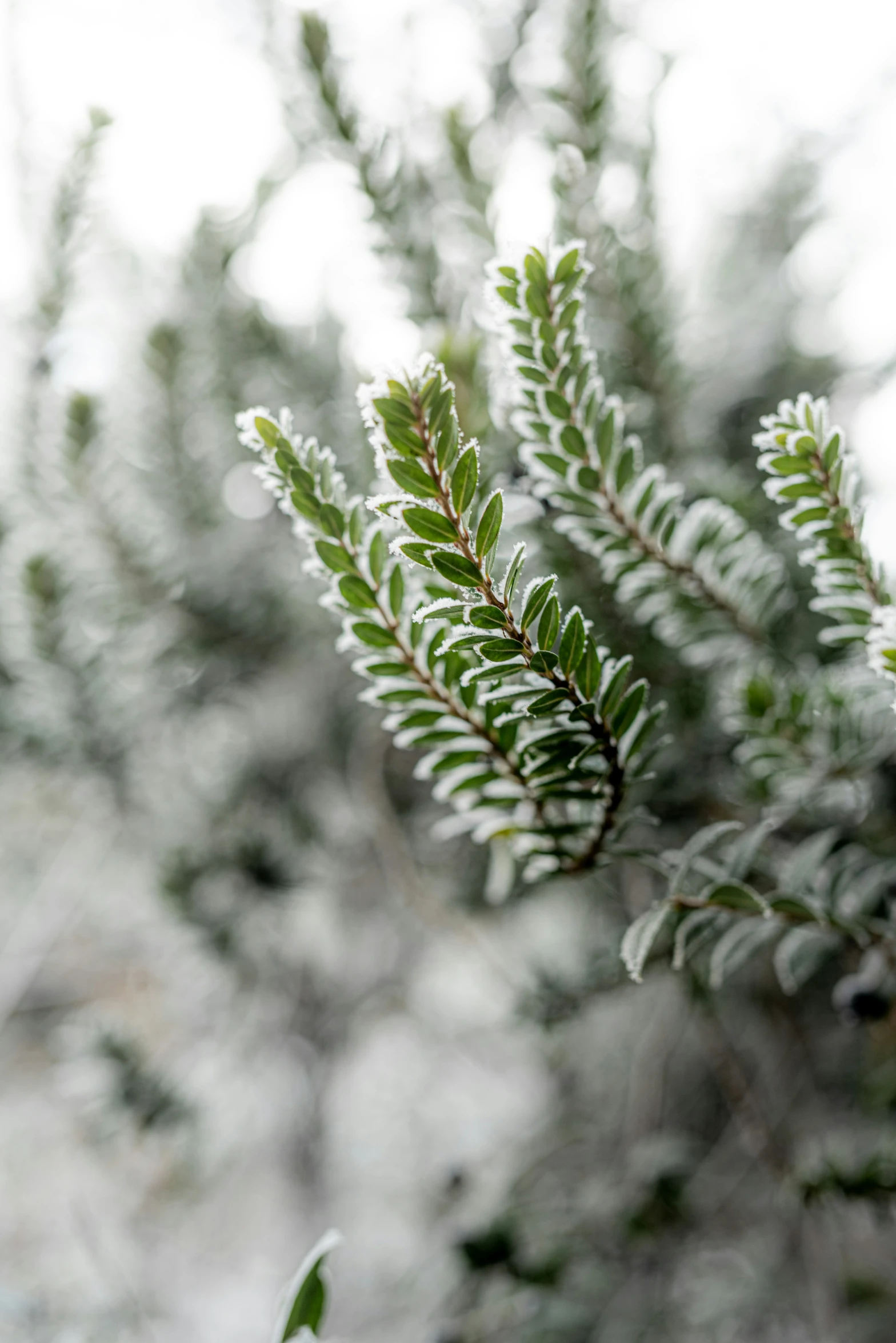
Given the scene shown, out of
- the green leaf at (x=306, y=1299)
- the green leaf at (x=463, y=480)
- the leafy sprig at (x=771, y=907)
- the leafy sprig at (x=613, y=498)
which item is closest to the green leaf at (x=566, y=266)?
the leafy sprig at (x=613, y=498)

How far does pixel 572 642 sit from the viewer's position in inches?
10.6

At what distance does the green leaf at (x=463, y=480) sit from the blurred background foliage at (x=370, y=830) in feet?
0.67

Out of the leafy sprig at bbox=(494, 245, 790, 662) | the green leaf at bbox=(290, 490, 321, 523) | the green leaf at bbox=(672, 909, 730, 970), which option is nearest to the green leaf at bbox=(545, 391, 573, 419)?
the leafy sprig at bbox=(494, 245, 790, 662)

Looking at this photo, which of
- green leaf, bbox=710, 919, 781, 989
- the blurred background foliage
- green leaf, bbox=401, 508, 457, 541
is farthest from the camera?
the blurred background foliage

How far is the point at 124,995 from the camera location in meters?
1.36

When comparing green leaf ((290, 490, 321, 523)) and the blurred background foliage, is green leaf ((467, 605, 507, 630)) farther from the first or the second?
the blurred background foliage

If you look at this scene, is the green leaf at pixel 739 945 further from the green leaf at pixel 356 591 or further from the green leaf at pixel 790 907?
the green leaf at pixel 356 591

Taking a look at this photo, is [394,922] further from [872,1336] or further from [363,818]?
[872,1336]

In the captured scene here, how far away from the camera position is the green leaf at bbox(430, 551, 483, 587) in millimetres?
239

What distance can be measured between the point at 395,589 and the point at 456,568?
0.21 feet

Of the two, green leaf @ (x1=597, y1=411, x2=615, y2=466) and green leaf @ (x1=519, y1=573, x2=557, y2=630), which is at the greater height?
green leaf @ (x1=597, y1=411, x2=615, y2=466)

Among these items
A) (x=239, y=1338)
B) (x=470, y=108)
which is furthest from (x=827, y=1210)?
(x=239, y=1338)

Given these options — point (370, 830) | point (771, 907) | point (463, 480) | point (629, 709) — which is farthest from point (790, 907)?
point (370, 830)

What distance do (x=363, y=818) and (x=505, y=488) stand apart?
1.38 ft
